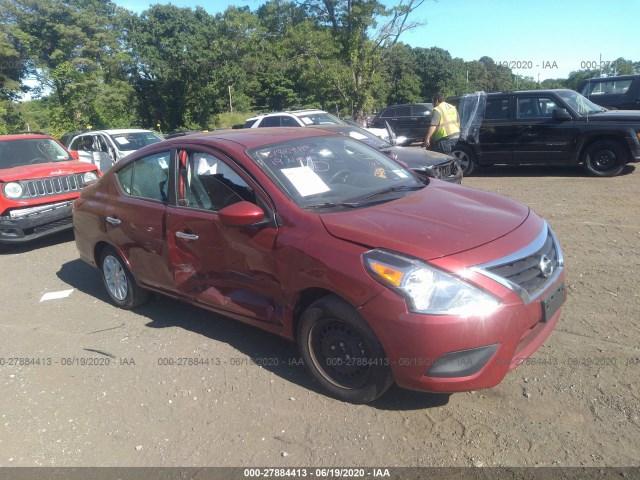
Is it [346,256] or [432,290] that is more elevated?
[346,256]

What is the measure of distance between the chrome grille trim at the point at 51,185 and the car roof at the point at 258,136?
4.53 meters

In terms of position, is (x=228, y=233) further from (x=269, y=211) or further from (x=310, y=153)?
(x=310, y=153)

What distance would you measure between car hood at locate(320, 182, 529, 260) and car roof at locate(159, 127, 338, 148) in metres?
1.05

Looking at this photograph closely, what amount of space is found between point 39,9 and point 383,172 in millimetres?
45428

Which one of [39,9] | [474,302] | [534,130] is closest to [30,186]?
[474,302]

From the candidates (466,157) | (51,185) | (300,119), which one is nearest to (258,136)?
(51,185)

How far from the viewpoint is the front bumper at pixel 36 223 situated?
769cm

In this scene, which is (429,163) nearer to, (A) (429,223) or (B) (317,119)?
(A) (429,223)

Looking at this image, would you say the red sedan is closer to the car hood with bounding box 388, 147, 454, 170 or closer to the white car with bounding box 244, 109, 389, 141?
the car hood with bounding box 388, 147, 454, 170

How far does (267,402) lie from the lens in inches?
137

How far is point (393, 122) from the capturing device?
796 inches

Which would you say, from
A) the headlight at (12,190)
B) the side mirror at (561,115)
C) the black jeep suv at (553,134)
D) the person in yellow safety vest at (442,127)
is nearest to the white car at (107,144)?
the headlight at (12,190)

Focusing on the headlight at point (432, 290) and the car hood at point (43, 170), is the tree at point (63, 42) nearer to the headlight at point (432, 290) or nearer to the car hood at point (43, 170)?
the car hood at point (43, 170)

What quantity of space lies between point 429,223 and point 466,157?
8714mm
